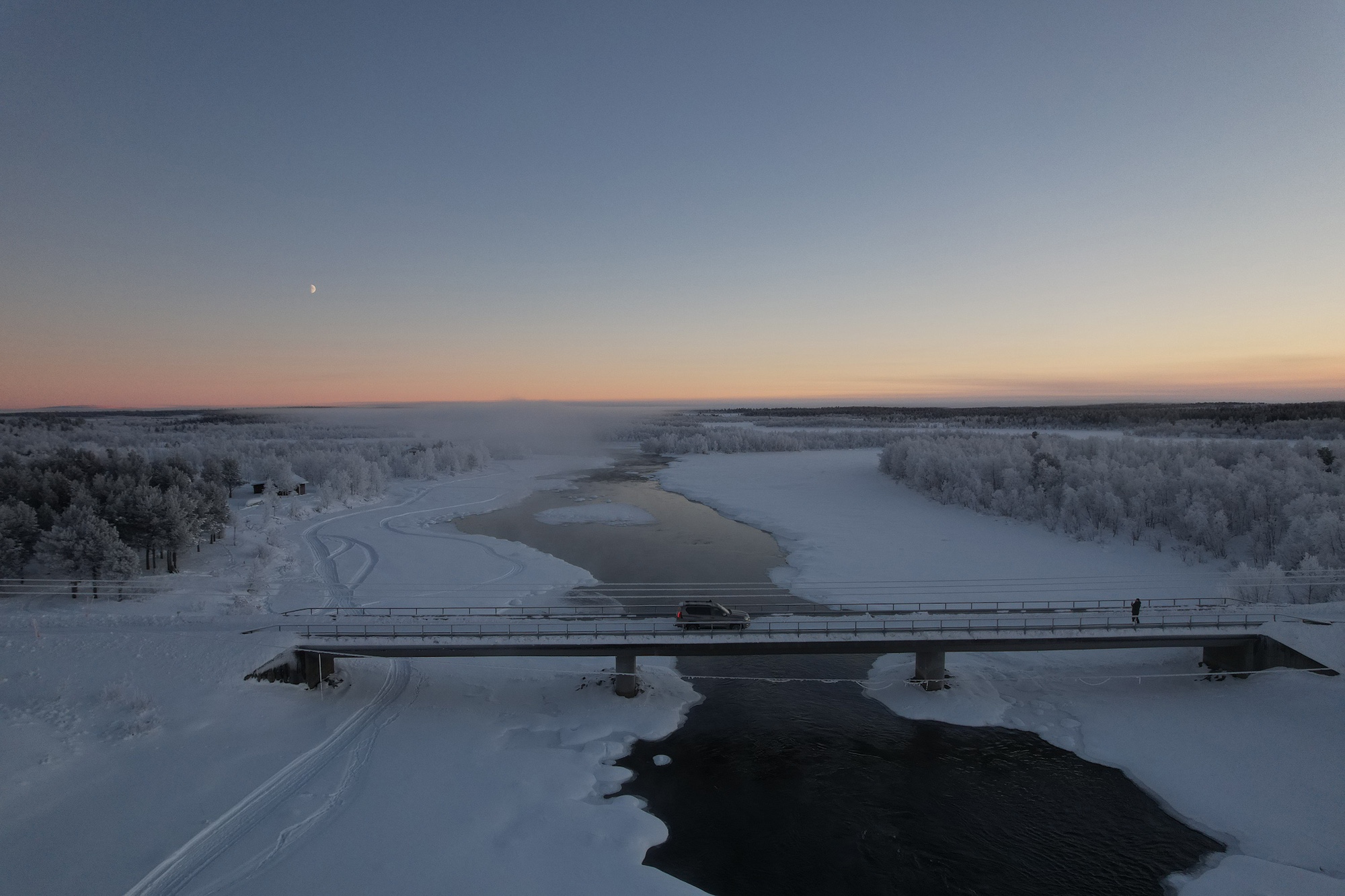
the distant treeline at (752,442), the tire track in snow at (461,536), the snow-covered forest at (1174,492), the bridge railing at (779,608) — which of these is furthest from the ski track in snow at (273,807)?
the distant treeline at (752,442)

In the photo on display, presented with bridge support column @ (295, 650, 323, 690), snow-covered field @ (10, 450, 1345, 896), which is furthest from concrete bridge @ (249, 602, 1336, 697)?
snow-covered field @ (10, 450, 1345, 896)

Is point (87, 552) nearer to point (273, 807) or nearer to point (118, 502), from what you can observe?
point (118, 502)

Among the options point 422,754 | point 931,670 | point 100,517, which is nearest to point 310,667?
point 422,754

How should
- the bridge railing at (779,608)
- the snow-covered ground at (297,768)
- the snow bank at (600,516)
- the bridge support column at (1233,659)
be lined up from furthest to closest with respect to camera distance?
1. the snow bank at (600,516)
2. the bridge railing at (779,608)
3. the bridge support column at (1233,659)
4. the snow-covered ground at (297,768)

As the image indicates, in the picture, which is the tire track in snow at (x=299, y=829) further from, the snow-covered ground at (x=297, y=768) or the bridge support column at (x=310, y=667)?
the bridge support column at (x=310, y=667)

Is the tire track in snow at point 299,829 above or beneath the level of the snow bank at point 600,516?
above

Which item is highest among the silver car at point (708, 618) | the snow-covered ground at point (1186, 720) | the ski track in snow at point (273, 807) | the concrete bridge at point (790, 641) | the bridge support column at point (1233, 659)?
the silver car at point (708, 618)

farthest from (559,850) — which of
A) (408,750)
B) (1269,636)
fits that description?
(1269,636)
